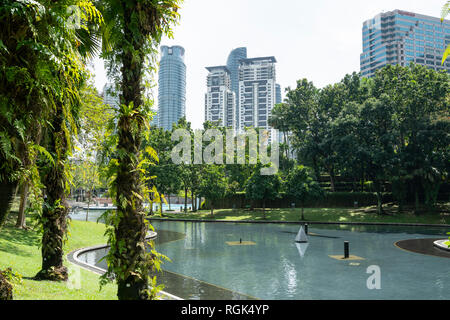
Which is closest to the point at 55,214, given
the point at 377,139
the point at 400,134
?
the point at 377,139

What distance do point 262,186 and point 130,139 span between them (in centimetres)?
3826

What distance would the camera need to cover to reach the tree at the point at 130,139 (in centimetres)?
629

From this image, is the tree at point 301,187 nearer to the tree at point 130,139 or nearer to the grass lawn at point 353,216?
the grass lawn at point 353,216

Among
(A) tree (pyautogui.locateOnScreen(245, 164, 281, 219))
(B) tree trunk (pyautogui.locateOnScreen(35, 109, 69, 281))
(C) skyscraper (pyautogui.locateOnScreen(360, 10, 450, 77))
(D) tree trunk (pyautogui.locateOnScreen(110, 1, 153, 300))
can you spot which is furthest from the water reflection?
(C) skyscraper (pyautogui.locateOnScreen(360, 10, 450, 77))

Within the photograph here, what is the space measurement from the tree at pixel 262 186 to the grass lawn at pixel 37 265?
22850 mm

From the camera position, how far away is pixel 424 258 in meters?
17.8

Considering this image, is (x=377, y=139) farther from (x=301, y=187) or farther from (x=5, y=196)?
(x=5, y=196)

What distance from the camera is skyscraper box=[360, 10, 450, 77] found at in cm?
17212

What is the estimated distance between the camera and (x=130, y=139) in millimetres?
6387

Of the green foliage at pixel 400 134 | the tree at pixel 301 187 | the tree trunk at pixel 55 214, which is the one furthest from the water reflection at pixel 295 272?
the green foliage at pixel 400 134

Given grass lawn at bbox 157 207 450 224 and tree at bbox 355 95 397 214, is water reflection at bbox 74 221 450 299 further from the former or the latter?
tree at bbox 355 95 397 214

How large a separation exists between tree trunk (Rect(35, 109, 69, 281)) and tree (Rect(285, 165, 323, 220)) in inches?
1357
